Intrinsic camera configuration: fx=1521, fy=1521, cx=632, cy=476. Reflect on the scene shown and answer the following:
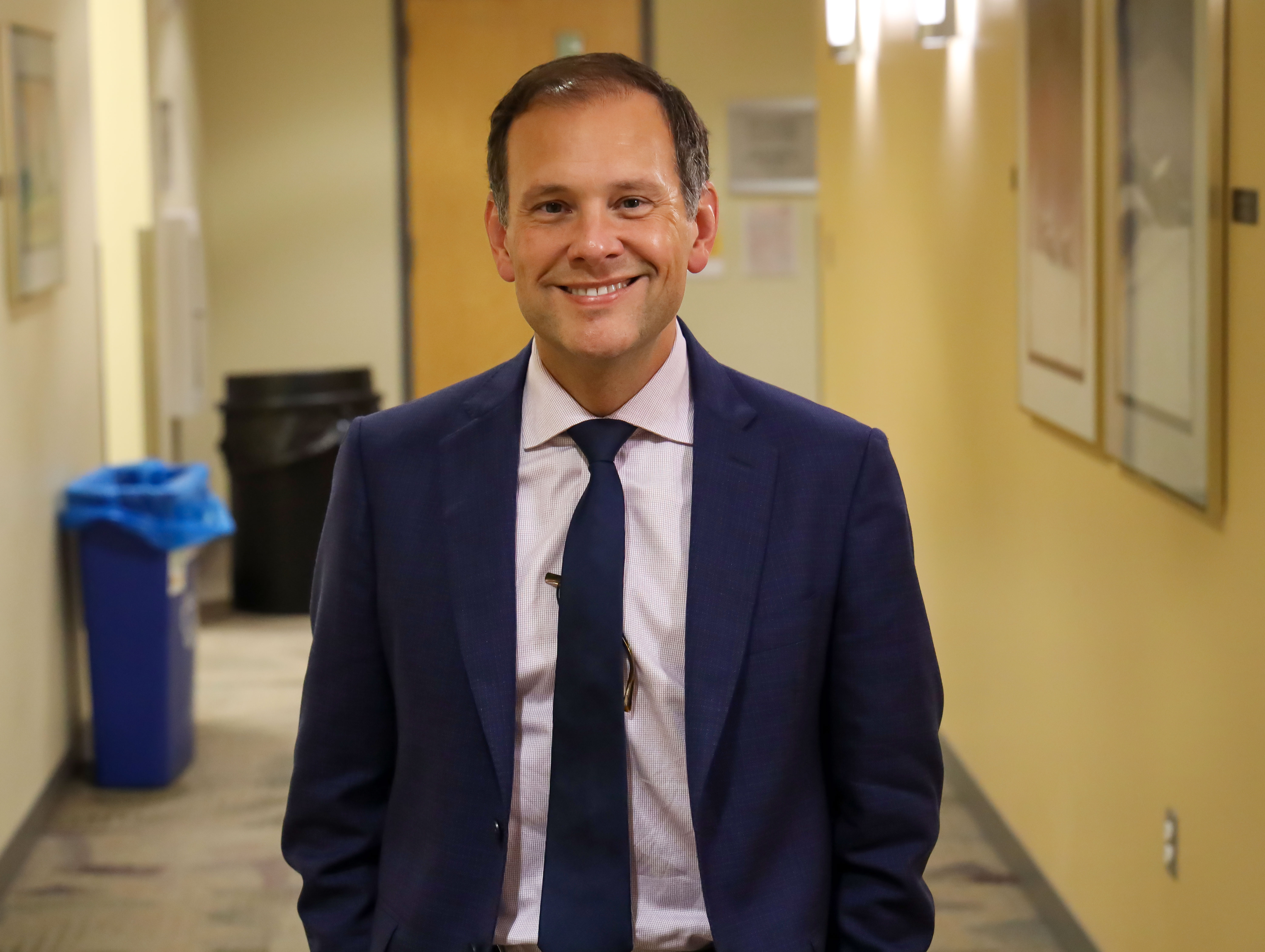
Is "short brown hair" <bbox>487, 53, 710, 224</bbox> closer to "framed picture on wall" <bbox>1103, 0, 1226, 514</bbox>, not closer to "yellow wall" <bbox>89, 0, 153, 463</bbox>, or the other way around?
"framed picture on wall" <bbox>1103, 0, 1226, 514</bbox>

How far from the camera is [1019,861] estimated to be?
3568 mm

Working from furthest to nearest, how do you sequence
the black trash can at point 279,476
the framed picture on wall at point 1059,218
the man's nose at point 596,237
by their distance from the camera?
the black trash can at point 279,476 < the framed picture on wall at point 1059,218 < the man's nose at point 596,237

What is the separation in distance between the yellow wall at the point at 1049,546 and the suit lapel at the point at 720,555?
108cm

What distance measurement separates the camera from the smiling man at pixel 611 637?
52.2 inches

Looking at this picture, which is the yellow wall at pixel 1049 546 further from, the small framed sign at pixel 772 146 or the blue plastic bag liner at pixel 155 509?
the small framed sign at pixel 772 146

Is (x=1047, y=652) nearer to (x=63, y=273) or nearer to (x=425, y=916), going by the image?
(x=425, y=916)

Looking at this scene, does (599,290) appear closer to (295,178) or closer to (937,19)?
(937,19)

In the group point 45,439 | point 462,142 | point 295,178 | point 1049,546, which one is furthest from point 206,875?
point 462,142

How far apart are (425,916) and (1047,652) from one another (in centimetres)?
A: 221

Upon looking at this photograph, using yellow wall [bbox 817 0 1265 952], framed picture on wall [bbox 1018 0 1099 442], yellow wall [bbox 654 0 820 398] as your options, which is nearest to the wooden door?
yellow wall [bbox 654 0 820 398]

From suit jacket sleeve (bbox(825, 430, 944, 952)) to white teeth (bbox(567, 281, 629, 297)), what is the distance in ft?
A: 0.89

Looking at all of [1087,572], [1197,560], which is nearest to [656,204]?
[1197,560]

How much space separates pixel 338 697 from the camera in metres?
1.40

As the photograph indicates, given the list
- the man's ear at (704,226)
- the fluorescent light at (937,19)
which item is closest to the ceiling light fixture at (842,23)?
the fluorescent light at (937,19)
